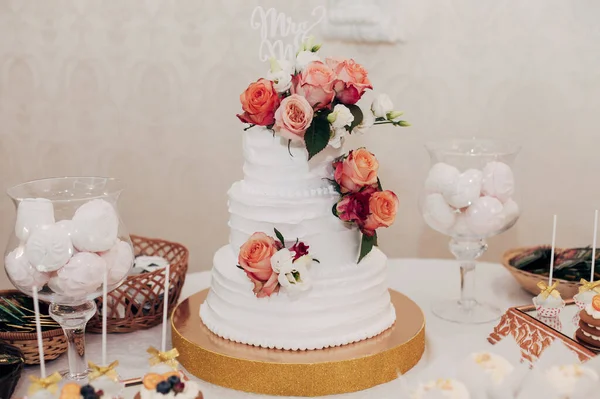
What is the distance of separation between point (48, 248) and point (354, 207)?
0.68 meters

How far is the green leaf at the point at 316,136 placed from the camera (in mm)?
1609

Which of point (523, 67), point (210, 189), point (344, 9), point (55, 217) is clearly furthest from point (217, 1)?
point (55, 217)

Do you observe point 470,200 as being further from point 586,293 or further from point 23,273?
point 23,273

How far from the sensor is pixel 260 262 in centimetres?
160

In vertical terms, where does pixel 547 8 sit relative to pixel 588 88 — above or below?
above

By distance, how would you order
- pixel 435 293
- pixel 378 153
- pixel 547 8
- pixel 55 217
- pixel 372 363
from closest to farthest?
pixel 55 217 < pixel 372 363 < pixel 435 293 < pixel 547 8 < pixel 378 153

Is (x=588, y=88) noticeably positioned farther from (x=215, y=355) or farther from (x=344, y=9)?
(x=215, y=355)

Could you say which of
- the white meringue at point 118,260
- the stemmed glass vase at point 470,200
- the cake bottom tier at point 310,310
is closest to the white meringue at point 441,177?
the stemmed glass vase at point 470,200

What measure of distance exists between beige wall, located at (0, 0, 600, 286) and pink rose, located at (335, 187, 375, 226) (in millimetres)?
1658

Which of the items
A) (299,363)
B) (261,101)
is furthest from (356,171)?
(299,363)

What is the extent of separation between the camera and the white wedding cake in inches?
63.5

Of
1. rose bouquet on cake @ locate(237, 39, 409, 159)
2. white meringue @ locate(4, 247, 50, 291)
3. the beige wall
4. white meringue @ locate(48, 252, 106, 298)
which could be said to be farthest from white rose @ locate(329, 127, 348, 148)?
the beige wall

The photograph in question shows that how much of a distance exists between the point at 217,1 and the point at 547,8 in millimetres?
1467

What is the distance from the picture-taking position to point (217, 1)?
126 inches
